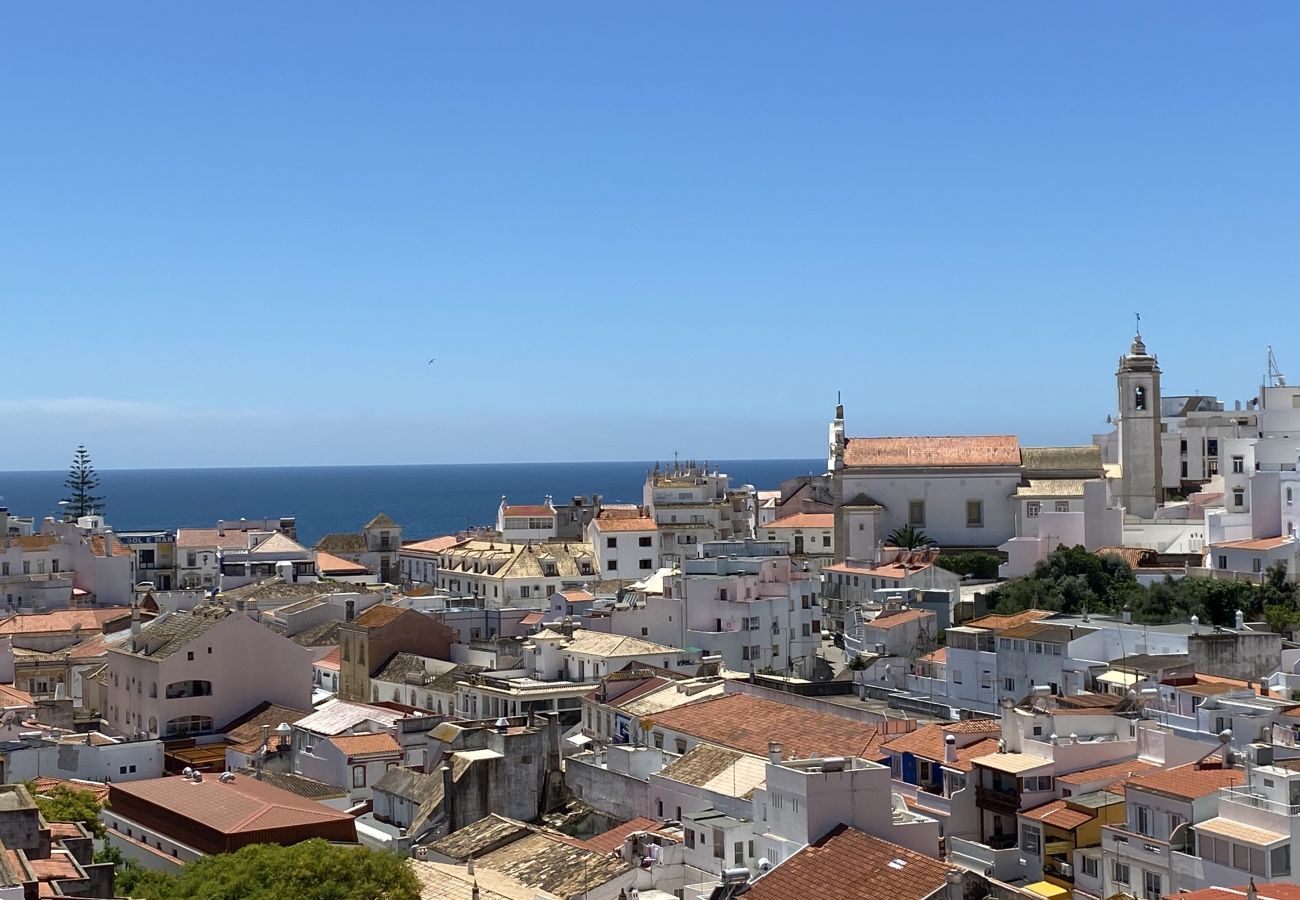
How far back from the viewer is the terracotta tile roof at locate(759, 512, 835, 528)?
7988 cm

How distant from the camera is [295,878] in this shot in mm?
25281

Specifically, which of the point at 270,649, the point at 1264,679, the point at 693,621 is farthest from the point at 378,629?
the point at 1264,679

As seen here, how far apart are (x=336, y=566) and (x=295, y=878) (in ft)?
186

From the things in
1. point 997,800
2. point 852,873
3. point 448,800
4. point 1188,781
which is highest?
point 1188,781

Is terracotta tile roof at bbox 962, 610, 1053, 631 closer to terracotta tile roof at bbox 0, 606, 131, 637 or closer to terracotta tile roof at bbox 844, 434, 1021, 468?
terracotta tile roof at bbox 844, 434, 1021, 468

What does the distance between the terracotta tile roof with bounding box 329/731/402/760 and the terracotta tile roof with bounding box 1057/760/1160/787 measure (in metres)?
15.4

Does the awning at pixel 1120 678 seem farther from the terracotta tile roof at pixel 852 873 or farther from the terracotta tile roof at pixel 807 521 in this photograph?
the terracotta tile roof at pixel 807 521

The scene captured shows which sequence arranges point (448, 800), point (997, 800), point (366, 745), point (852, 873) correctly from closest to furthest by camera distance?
point (852, 873), point (997, 800), point (448, 800), point (366, 745)

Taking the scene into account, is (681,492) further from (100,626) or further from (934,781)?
(934,781)

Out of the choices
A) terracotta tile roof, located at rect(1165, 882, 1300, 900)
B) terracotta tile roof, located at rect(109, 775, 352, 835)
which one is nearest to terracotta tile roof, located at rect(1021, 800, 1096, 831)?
terracotta tile roof, located at rect(1165, 882, 1300, 900)

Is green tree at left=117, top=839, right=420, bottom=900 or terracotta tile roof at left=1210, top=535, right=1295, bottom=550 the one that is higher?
terracotta tile roof at left=1210, top=535, right=1295, bottom=550

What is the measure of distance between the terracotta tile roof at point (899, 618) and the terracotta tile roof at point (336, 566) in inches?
1274

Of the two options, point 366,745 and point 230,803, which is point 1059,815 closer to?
point 230,803

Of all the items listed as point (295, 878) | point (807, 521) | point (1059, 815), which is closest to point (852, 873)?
point (1059, 815)
